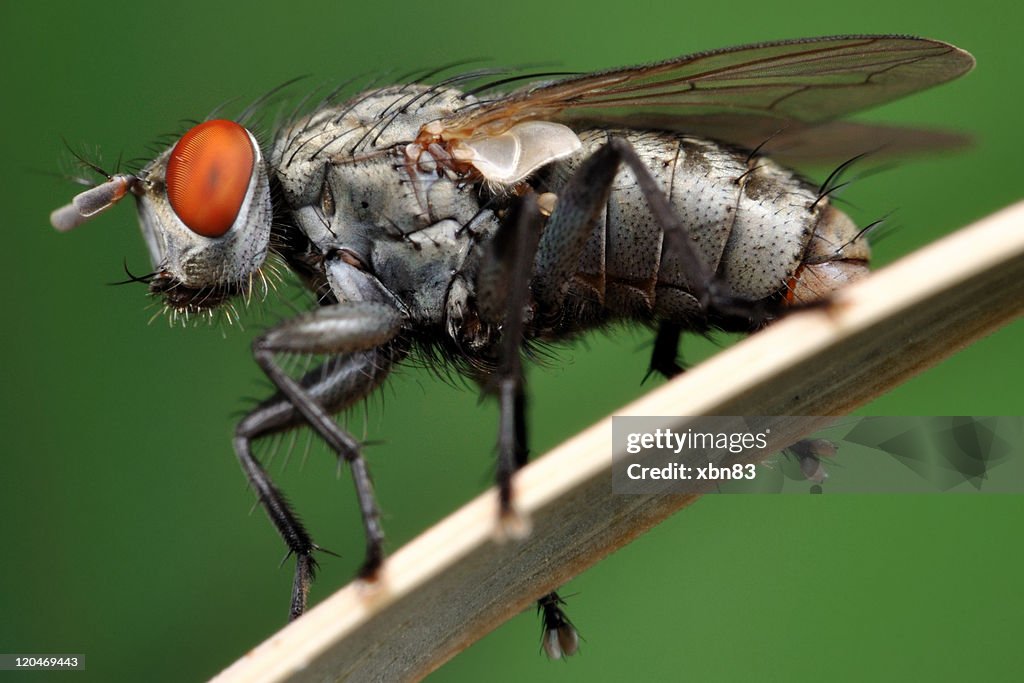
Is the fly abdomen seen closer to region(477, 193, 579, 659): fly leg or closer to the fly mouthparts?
region(477, 193, 579, 659): fly leg

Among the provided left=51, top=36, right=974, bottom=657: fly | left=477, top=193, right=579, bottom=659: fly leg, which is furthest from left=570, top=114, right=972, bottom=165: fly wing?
left=477, top=193, right=579, bottom=659: fly leg

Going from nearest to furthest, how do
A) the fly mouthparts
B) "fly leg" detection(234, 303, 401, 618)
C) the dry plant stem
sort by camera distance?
the dry plant stem < "fly leg" detection(234, 303, 401, 618) < the fly mouthparts

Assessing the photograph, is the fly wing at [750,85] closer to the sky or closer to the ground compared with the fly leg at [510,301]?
closer to the sky

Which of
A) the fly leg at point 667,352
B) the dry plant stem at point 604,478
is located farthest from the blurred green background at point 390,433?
the dry plant stem at point 604,478

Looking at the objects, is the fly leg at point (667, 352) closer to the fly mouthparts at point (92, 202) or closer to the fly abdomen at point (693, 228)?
the fly abdomen at point (693, 228)

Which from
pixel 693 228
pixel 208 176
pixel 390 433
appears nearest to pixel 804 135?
pixel 693 228

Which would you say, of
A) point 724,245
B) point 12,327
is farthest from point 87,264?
point 724,245
